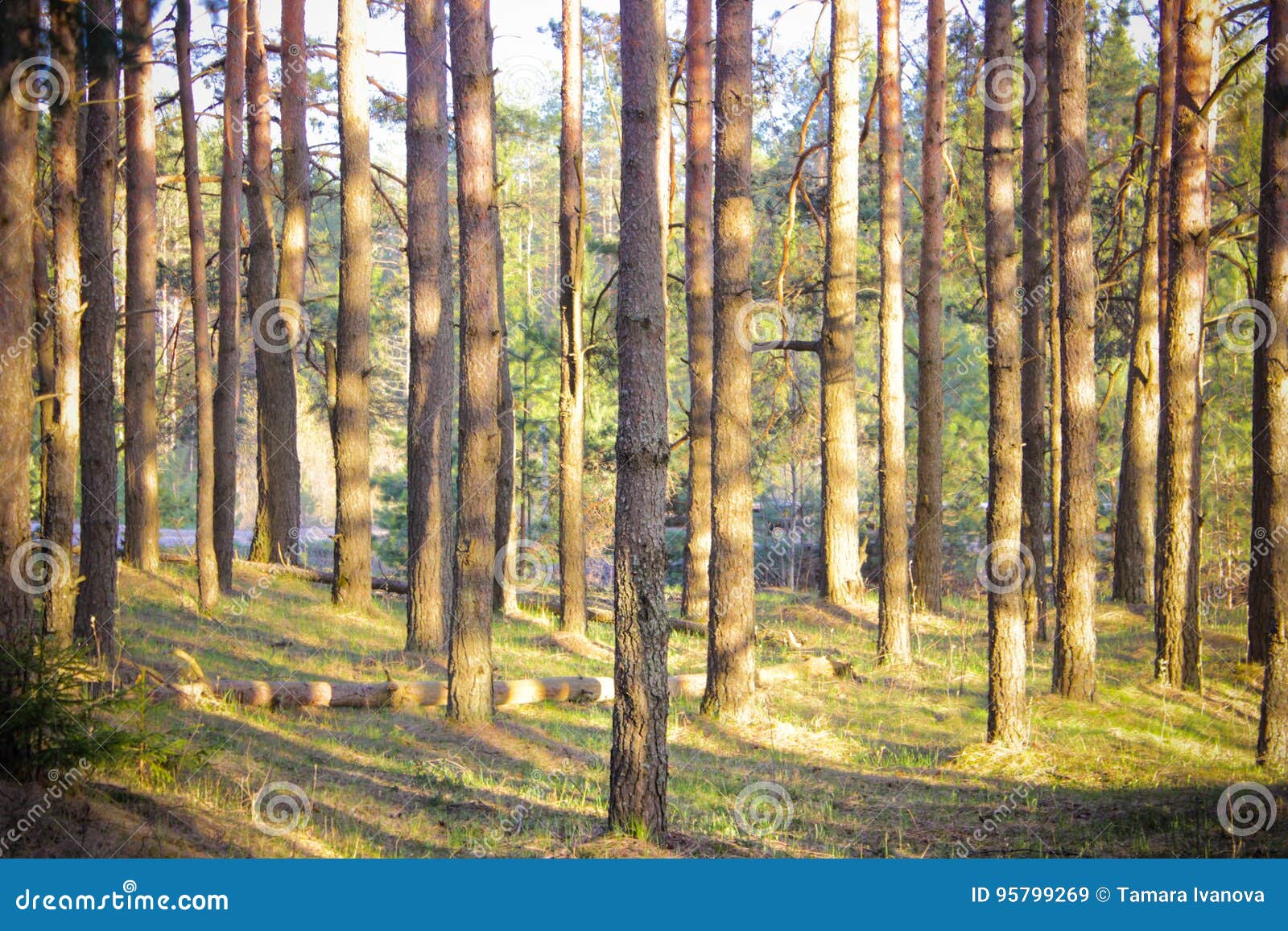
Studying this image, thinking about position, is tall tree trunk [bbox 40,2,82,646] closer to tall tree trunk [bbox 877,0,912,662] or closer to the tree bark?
the tree bark

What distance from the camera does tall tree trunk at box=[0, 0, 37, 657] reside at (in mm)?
6984

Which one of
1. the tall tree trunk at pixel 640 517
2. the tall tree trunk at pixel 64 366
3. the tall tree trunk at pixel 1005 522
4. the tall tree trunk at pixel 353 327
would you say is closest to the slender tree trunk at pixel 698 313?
the tall tree trunk at pixel 353 327

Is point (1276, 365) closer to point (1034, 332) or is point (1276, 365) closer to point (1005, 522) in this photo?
point (1005, 522)

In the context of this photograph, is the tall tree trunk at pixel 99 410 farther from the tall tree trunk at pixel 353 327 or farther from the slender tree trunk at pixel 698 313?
the slender tree trunk at pixel 698 313

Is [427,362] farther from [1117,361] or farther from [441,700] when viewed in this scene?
[1117,361]

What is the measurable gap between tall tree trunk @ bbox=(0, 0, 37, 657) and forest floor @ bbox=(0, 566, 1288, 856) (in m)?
1.37

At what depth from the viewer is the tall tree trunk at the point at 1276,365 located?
8398 millimetres

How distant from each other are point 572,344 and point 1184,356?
7.34 metres

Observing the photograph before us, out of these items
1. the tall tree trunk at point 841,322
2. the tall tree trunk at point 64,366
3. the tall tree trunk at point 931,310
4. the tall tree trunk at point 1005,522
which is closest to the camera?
the tall tree trunk at point 64,366

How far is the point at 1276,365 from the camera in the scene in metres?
9.16

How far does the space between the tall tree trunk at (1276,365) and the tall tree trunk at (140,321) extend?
12.2m

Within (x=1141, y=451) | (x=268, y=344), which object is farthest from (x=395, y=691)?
(x=1141, y=451)

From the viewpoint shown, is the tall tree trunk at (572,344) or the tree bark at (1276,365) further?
the tall tree trunk at (572,344)

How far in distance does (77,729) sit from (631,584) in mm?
3621
